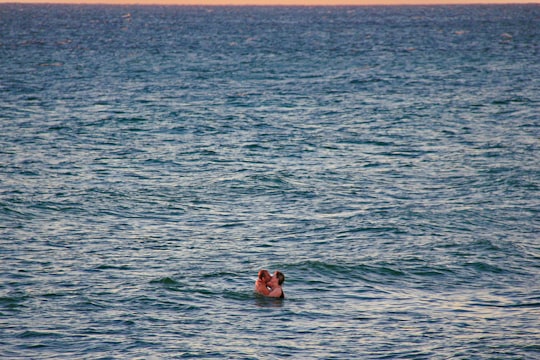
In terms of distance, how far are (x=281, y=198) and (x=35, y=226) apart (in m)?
9.76

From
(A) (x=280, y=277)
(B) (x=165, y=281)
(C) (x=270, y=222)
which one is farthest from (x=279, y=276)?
(C) (x=270, y=222)

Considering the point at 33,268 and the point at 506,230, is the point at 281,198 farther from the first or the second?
the point at 33,268

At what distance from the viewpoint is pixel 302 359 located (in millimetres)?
17281

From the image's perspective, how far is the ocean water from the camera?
61.7 ft

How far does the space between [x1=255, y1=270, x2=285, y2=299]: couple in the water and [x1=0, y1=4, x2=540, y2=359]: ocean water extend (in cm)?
27

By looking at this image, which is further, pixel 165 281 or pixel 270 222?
pixel 270 222

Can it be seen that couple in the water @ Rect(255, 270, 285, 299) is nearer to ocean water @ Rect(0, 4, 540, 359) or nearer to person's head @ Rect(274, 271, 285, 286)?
person's head @ Rect(274, 271, 285, 286)

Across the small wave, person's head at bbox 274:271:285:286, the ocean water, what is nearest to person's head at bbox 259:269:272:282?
person's head at bbox 274:271:285:286

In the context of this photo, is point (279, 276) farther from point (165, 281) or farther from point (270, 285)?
point (165, 281)

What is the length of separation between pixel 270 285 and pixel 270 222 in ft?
26.8

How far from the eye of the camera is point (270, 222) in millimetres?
28922

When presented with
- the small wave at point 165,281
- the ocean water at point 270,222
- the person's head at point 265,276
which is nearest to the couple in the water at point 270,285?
the person's head at point 265,276

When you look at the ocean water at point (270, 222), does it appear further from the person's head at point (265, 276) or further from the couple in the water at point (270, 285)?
the person's head at point (265, 276)

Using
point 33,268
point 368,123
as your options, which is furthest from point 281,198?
point 368,123
